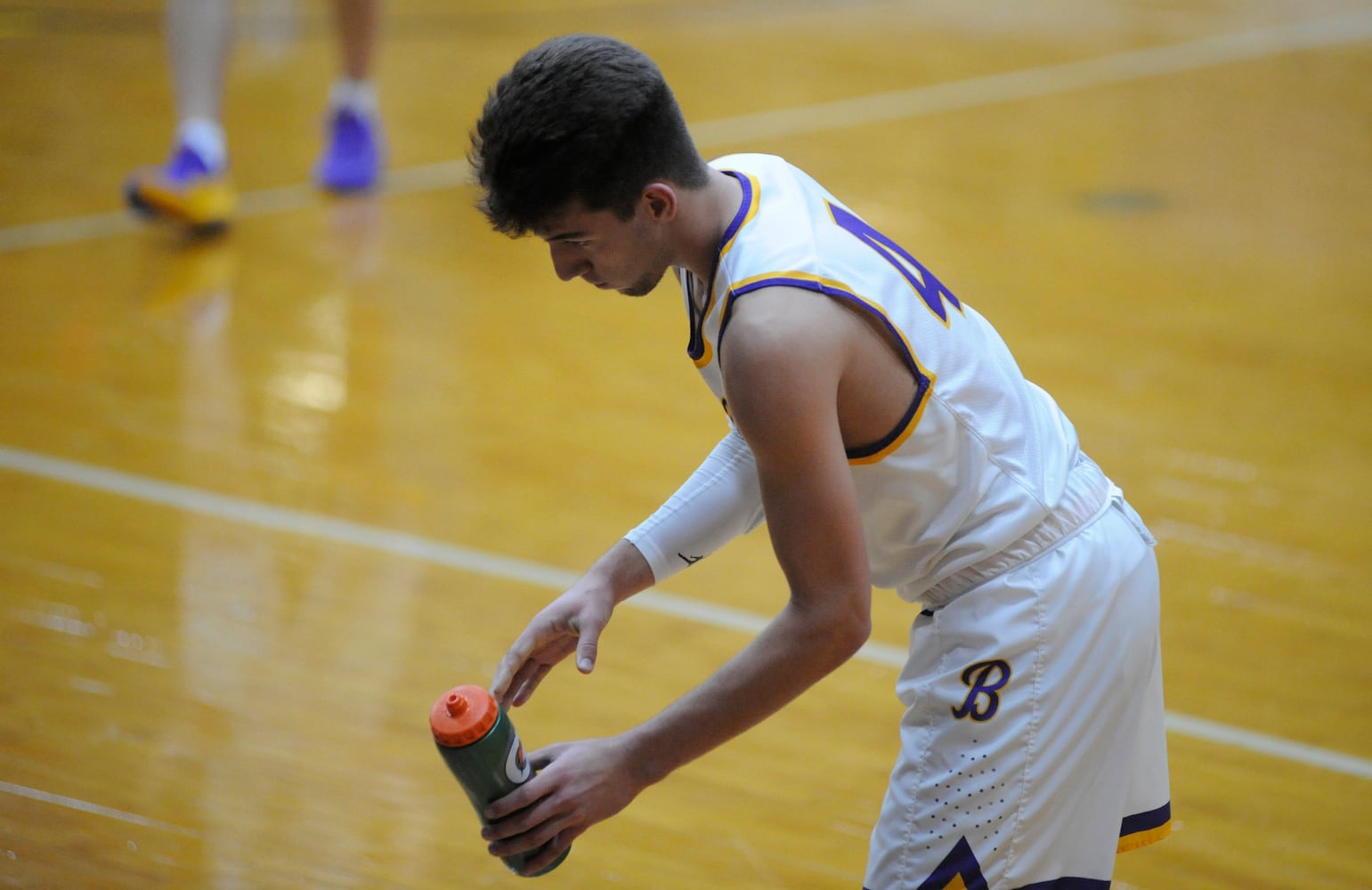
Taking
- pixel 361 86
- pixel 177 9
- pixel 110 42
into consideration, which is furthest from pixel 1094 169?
pixel 110 42

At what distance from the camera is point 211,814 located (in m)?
1.93

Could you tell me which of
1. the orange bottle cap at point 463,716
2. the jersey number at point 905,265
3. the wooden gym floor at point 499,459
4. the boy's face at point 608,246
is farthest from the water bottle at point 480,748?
the wooden gym floor at point 499,459

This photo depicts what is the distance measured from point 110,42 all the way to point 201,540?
12.3 feet

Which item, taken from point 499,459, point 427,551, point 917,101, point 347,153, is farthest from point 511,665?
point 917,101

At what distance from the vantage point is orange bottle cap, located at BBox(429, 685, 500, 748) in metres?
1.25

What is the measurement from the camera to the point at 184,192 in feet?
12.8

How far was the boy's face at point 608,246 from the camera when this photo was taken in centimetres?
119

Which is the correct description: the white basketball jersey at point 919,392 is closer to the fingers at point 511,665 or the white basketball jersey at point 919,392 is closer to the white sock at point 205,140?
the fingers at point 511,665

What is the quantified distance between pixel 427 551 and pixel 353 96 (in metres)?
2.20

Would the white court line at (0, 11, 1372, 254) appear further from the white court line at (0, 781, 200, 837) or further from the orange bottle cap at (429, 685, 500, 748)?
the orange bottle cap at (429, 685, 500, 748)

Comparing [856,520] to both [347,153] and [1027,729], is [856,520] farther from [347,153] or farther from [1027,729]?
[347,153]

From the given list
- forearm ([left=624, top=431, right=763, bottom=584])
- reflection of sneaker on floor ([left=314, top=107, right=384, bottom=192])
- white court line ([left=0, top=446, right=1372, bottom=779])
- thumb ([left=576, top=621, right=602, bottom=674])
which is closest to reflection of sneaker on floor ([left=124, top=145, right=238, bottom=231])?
reflection of sneaker on floor ([left=314, top=107, right=384, bottom=192])

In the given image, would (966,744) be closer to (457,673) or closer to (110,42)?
(457,673)

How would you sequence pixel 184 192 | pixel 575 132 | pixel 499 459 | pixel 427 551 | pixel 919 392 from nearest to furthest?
1. pixel 575 132
2. pixel 919 392
3. pixel 427 551
4. pixel 499 459
5. pixel 184 192
